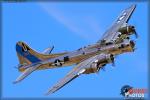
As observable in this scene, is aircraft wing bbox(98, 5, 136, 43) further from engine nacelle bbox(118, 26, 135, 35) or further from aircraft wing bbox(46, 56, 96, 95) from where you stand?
aircraft wing bbox(46, 56, 96, 95)

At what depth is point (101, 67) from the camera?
6919 cm

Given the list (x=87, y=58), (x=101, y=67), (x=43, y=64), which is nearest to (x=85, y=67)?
(x=101, y=67)

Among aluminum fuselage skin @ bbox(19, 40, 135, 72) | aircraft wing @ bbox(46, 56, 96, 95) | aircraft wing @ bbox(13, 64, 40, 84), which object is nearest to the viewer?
aircraft wing @ bbox(46, 56, 96, 95)

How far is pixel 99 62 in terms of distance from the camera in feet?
230

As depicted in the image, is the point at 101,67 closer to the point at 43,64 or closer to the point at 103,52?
the point at 103,52

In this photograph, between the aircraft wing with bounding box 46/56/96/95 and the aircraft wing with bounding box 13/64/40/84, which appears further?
the aircraft wing with bounding box 13/64/40/84

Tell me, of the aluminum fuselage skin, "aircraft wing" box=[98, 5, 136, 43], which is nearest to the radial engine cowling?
the aluminum fuselage skin

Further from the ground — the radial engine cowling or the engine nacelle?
the engine nacelle

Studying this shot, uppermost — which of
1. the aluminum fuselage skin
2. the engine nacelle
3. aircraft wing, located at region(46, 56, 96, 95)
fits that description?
the engine nacelle

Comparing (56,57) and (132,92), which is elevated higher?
(56,57)

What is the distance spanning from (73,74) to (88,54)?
1056cm

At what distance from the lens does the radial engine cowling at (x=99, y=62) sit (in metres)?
67.9

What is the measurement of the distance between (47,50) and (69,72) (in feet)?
52.3

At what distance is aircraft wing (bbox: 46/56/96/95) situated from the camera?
6278 cm
